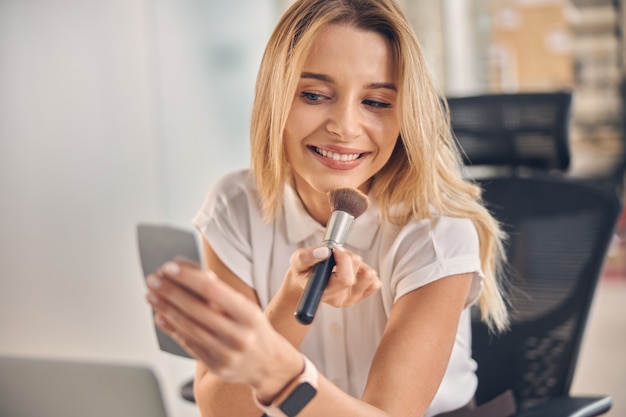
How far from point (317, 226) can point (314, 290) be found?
300mm

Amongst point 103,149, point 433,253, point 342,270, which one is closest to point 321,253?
point 342,270

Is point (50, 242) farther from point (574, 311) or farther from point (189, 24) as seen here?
point (189, 24)

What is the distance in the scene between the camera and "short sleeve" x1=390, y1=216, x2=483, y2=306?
0.83 metres

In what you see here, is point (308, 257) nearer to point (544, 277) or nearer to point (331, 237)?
point (331, 237)

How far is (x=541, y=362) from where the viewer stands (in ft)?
4.08

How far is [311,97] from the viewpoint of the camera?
0.75m

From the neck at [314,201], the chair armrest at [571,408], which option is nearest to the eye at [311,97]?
the neck at [314,201]

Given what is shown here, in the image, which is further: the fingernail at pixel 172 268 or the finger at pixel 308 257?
the finger at pixel 308 257

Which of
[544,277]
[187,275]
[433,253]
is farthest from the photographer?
[544,277]

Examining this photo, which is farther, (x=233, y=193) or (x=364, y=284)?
(x=233, y=193)

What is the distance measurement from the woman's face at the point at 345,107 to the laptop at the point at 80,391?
27 centimetres

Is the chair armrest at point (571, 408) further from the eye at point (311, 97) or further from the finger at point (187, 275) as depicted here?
the finger at point (187, 275)

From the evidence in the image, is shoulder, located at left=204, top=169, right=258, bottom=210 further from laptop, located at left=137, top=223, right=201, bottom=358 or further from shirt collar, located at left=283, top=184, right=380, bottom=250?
laptop, located at left=137, top=223, right=201, bottom=358

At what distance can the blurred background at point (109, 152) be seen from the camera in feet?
2.85
